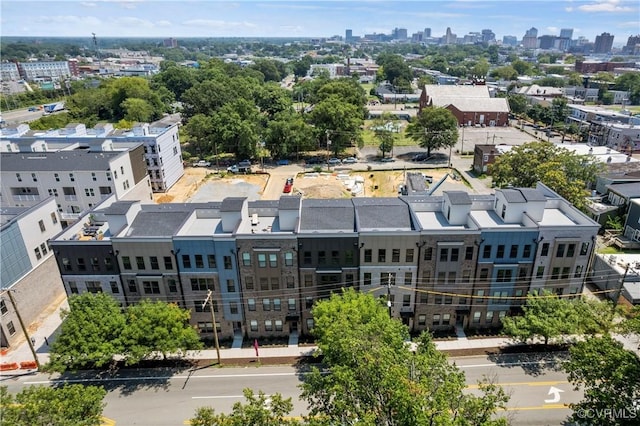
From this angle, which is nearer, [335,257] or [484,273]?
[335,257]

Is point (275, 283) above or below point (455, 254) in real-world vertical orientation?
below

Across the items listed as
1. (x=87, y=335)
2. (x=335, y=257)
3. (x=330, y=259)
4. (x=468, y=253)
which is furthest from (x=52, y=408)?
(x=468, y=253)

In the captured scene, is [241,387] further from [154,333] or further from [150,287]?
[150,287]

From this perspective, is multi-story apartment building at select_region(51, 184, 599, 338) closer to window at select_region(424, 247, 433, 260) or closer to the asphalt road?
window at select_region(424, 247, 433, 260)

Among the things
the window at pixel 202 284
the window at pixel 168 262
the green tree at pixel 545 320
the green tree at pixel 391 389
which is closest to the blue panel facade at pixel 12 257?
the window at pixel 168 262

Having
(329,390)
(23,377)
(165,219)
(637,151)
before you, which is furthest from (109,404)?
(637,151)

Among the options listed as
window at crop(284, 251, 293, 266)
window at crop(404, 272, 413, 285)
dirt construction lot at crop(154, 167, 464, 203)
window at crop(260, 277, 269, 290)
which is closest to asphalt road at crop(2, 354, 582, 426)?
window at crop(260, 277, 269, 290)
